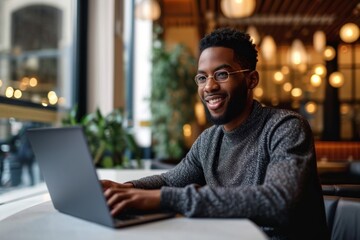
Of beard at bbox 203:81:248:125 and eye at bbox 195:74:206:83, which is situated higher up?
eye at bbox 195:74:206:83

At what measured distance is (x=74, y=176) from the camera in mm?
1175

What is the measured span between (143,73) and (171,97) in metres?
0.93

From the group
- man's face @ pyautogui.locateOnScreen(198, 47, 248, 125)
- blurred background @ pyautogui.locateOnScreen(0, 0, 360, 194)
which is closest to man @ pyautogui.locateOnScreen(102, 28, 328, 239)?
man's face @ pyautogui.locateOnScreen(198, 47, 248, 125)

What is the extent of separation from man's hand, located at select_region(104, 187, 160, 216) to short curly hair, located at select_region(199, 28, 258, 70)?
658mm

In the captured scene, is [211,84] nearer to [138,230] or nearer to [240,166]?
[240,166]

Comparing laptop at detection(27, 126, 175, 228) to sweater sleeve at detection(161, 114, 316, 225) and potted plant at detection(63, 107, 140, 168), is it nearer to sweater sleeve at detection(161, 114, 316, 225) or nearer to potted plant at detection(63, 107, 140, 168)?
sweater sleeve at detection(161, 114, 316, 225)

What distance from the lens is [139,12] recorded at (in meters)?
6.07

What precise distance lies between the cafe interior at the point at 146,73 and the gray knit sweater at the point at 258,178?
0.50 metres

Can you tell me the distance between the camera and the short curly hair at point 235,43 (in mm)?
1621

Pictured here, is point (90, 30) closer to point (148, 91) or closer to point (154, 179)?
point (148, 91)

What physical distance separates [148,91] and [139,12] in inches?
80.8

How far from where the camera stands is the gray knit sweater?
1.18 metres

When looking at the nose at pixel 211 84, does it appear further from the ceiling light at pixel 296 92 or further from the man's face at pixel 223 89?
the ceiling light at pixel 296 92

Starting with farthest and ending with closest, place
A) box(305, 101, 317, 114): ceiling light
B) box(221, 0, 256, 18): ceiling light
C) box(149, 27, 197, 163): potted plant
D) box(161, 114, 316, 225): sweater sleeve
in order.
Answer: box(305, 101, 317, 114): ceiling light → box(149, 27, 197, 163): potted plant → box(221, 0, 256, 18): ceiling light → box(161, 114, 316, 225): sweater sleeve
